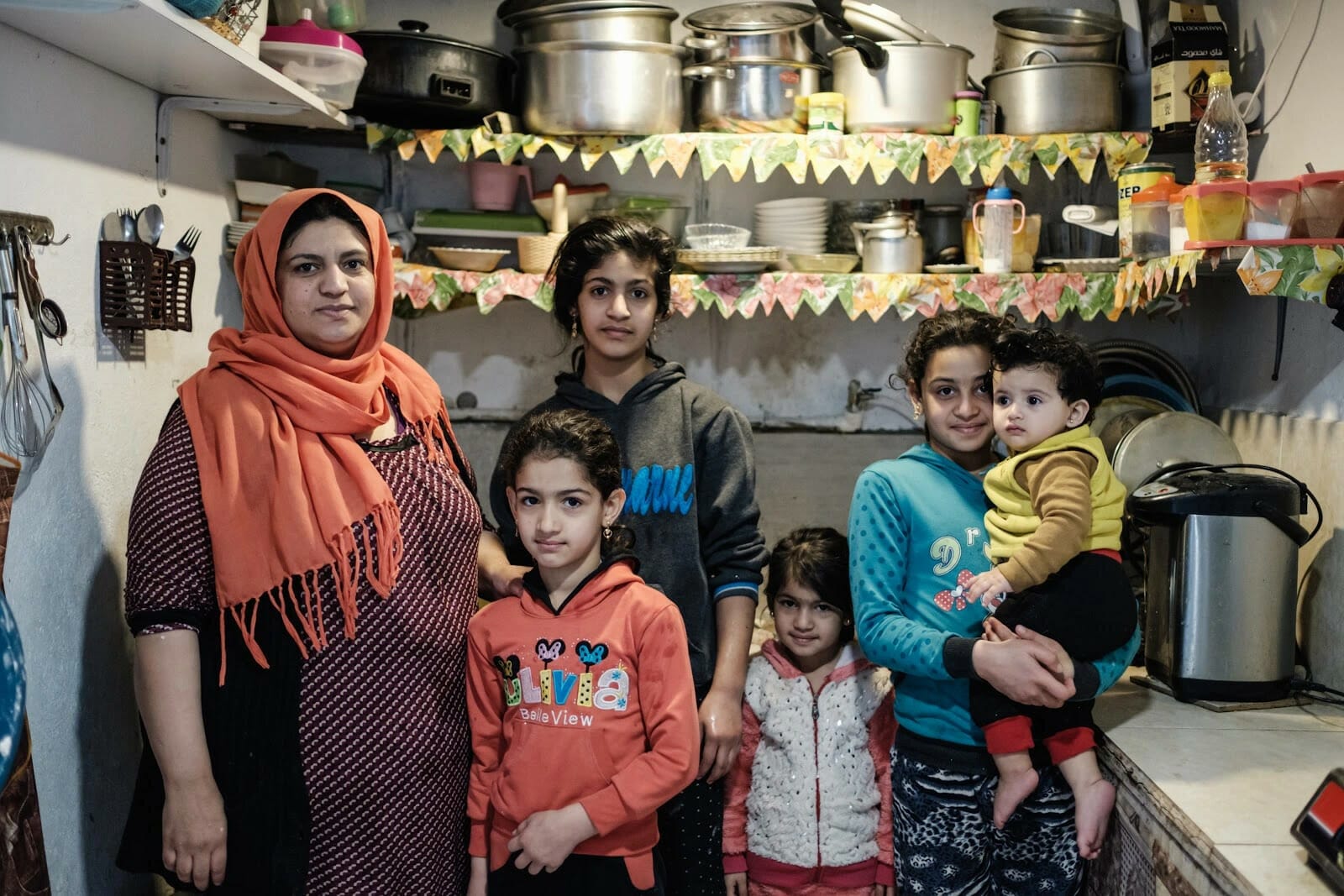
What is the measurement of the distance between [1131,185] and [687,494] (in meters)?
1.31

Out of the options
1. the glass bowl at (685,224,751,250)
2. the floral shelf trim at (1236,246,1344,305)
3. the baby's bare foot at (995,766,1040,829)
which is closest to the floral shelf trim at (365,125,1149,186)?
the glass bowl at (685,224,751,250)

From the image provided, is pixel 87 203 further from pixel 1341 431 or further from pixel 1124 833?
pixel 1341 431

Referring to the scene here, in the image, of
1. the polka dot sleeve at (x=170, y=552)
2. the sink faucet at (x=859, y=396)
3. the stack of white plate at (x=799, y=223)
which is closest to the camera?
the polka dot sleeve at (x=170, y=552)

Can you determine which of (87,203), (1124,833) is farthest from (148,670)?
(1124,833)

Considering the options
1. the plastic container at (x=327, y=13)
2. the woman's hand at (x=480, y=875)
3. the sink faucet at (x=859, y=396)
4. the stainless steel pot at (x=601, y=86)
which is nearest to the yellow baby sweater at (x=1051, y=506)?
the woman's hand at (x=480, y=875)

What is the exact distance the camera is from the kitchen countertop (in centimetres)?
146

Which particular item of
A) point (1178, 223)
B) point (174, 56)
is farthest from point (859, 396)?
point (174, 56)

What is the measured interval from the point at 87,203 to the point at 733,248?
138 centimetres

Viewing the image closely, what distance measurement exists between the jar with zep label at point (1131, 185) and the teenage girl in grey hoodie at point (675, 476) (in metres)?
1.06

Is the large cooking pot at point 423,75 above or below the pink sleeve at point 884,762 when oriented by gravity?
above

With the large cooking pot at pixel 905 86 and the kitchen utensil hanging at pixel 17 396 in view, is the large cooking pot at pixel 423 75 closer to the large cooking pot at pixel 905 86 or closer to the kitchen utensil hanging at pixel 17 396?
the large cooking pot at pixel 905 86

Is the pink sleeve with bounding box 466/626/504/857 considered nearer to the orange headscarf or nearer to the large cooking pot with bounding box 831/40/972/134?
the orange headscarf

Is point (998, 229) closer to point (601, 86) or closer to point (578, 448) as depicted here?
point (601, 86)

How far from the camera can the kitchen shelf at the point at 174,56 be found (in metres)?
1.66
